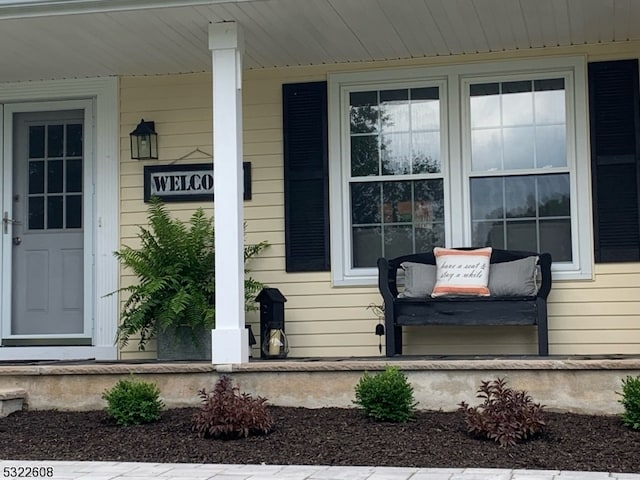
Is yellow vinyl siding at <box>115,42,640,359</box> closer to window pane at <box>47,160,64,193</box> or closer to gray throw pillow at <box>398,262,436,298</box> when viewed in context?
gray throw pillow at <box>398,262,436,298</box>

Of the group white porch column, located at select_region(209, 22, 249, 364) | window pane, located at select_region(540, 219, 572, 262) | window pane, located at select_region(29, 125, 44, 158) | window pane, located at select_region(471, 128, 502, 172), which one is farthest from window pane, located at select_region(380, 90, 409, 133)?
window pane, located at select_region(29, 125, 44, 158)

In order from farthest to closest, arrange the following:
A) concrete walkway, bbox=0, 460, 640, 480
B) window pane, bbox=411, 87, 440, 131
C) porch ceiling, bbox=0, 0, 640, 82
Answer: window pane, bbox=411, 87, 440, 131 < porch ceiling, bbox=0, 0, 640, 82 < concrete walkway, bbox=0, 460, 640, 480

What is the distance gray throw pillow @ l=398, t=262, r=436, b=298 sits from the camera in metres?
6.60

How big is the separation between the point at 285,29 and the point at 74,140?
2.33 m

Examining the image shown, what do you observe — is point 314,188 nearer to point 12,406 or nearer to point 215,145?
point 215,145

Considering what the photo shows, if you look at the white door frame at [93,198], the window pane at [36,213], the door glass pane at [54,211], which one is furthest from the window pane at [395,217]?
the window pane at [36,213]

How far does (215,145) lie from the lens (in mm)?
6066

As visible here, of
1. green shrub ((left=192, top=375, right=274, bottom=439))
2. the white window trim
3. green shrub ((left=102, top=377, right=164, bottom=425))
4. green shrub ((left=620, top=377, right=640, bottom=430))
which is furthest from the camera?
the white window trim

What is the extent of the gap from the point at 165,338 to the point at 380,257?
1765mm

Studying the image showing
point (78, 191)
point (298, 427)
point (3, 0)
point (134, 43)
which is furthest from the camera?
point (78, 191)

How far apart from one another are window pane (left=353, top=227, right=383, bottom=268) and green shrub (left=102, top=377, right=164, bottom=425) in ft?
7.18

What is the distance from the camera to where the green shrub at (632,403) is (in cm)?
487

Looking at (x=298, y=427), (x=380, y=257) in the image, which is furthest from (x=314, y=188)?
(x=298, y=427)

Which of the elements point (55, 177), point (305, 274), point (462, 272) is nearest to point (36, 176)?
point (55, 177)
